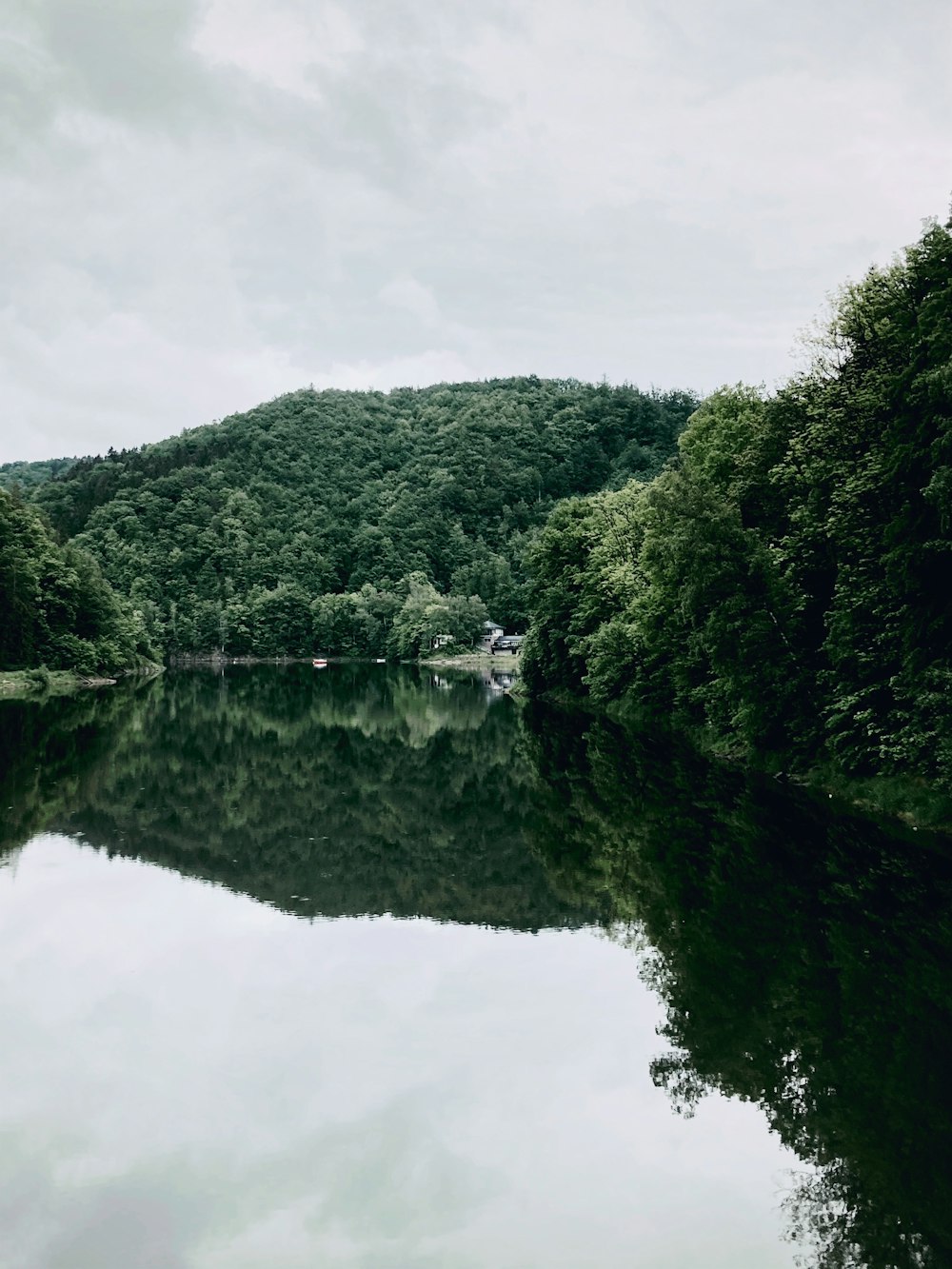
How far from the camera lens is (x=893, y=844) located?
956 inches

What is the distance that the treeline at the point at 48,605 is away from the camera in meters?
89.1

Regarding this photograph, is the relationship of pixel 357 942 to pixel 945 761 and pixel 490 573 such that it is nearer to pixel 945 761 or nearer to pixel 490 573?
pixel 945 761

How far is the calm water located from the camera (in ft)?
31.2

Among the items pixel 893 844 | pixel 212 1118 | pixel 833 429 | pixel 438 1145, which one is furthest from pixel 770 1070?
pixel 833 429

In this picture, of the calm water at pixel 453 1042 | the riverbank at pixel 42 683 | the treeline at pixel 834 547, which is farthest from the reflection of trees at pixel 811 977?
the riverbank at pixel 42 683

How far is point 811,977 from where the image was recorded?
15.7m

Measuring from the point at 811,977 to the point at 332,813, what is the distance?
59.4ft

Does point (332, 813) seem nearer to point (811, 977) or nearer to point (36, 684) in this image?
point (811, 977)

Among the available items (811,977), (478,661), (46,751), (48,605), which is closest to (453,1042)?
(811,977)

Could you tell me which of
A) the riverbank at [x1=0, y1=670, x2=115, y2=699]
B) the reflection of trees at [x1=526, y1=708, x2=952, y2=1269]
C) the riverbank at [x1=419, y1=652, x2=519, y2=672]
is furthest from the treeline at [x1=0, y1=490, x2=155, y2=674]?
the reflection of trees at [x1=526, y1=708, x2=952, y2=1269]

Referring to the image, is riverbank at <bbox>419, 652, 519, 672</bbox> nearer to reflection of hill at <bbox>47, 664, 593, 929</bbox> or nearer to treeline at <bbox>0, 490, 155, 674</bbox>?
treeline at <bbox>0, 490, 155, 674</bbox>

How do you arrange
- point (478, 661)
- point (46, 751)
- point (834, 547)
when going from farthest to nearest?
1. point (478, 661)
2. point (46, 751)
3. point (834, 547)

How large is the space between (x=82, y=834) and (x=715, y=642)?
2039cm

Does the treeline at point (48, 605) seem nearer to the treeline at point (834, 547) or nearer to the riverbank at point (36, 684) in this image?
the riverbank at point (36, 684)
